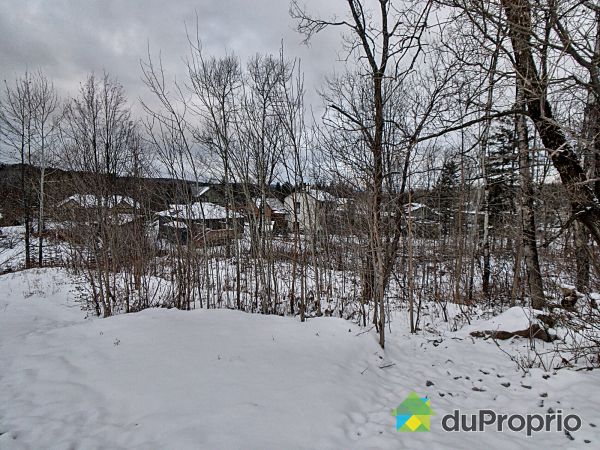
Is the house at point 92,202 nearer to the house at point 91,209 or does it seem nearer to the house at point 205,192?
the house at point 91,209

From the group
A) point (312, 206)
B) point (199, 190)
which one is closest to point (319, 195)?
point (312, 206)

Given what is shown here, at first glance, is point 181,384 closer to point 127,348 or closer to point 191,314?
point 127,348

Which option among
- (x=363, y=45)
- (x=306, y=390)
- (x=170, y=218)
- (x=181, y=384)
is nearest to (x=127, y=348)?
(x=181, y=384)

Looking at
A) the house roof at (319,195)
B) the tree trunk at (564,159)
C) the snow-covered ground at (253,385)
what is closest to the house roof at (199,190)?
the house roof at (319,195)

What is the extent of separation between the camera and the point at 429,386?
12.5 ft

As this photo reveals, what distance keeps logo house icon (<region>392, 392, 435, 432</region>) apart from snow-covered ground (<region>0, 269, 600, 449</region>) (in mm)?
86

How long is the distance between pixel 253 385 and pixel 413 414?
5.65 feet

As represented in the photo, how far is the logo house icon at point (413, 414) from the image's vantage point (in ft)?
9.60

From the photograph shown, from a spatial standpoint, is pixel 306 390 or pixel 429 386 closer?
pixel 306 390

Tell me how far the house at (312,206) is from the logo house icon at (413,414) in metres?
3.76

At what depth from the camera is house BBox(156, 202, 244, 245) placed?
718 centimetres

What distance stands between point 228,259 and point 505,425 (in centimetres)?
653

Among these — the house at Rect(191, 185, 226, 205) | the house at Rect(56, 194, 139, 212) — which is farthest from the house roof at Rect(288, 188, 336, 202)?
the house at Rect(56, 194, 139, 212)

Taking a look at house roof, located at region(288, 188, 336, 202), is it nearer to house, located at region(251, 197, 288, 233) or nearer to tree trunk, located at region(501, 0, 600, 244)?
house, located at region(251, 197, 288, 233)
